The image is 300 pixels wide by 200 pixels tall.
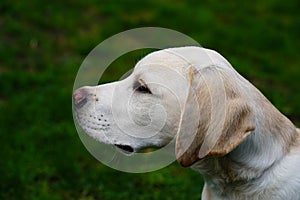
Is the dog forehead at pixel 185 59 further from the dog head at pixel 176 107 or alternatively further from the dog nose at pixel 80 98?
the dog nose at pixel 80 98

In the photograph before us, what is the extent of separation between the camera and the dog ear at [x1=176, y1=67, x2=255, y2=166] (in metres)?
2.90

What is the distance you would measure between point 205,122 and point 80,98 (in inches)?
34.1

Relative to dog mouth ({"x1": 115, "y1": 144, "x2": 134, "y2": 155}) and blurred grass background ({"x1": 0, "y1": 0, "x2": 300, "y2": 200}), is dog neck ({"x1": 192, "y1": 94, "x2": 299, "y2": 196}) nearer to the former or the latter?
dog mouth ({"x1": 115, "y1": 144, "x2": 134, "y2": 155})

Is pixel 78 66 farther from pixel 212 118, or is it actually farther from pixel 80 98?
pixel 212 118

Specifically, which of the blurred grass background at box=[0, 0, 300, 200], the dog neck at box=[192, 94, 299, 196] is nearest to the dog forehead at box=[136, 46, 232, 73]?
the dog neck at box=[192, 94, 299, 196]

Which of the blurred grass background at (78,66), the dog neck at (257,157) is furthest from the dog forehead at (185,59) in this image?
the blurred grass background at (78,66)

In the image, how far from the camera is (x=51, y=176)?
495cm

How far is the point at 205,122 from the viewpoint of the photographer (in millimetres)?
2963

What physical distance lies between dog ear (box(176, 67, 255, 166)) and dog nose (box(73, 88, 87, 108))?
2.35 feet

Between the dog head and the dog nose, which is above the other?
the dog head

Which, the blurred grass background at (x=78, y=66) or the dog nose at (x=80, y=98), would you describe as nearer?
the dog nose at (x=80, y=98)

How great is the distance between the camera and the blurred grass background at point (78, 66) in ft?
15.9

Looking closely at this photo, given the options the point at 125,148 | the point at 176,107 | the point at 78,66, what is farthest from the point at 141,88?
the point at 78,66

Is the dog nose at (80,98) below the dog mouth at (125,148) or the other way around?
the other way around
